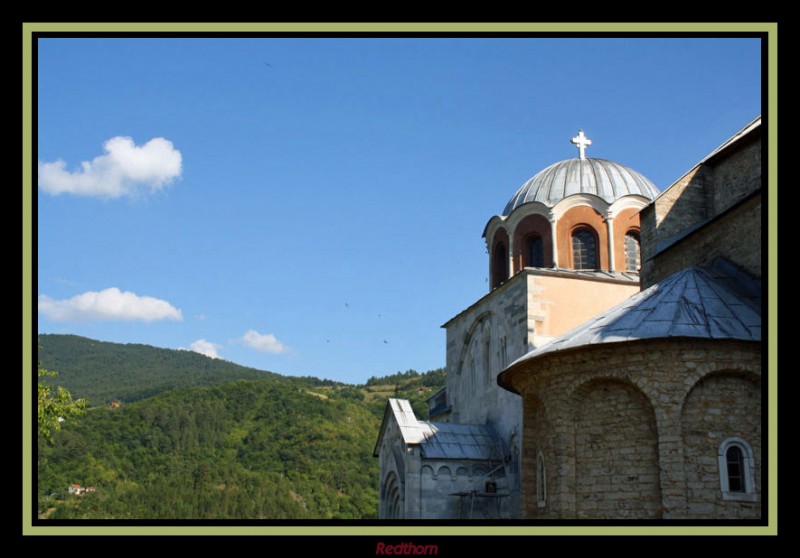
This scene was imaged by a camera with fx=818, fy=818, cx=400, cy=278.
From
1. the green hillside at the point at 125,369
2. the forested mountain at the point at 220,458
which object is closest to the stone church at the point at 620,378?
the forested mountain at the point at 220,458

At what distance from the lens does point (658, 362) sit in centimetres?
968

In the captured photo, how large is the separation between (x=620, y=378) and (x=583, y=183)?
28.7 ft

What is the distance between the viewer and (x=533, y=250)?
1798cm

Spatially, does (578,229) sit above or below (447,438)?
above

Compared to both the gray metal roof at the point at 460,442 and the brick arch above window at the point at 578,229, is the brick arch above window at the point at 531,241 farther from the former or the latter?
the gray metal roof at the point at 460,442

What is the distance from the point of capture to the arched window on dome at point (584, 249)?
17.3 meters

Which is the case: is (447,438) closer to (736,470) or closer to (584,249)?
(584,249)

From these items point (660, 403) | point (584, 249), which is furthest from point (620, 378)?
point (584, 249)

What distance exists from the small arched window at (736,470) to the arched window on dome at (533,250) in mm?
8715

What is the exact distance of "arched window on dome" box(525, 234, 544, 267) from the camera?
1780 cm
